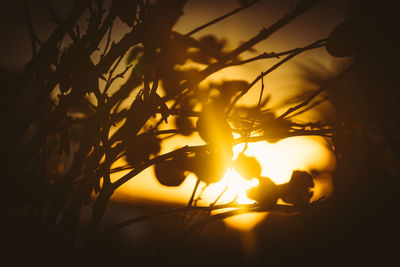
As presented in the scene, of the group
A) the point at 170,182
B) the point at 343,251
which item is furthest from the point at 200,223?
the point at 343,251

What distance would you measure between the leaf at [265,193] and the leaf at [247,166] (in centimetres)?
5

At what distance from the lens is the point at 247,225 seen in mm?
1828

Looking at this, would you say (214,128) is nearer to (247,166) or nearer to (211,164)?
(211,164)

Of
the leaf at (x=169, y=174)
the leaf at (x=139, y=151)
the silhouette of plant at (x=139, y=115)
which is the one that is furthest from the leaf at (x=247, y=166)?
the leaf at (x=139, y=151)

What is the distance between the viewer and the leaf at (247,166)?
1059mm

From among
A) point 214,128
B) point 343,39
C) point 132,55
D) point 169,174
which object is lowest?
point 169,174

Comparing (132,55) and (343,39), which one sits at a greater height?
(132,55)

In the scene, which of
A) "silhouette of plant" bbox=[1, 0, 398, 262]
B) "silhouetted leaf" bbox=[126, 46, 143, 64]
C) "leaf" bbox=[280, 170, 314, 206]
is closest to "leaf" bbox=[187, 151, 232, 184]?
"silhouette of plant" bbox=[1, 0, 398, 262]

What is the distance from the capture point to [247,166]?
3.59 ft

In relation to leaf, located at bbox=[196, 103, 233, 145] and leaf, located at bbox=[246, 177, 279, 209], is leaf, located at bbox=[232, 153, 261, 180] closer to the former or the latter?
leaf, located at bbox=[246, 177, 279, 209]

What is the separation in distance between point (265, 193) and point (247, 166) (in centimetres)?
14

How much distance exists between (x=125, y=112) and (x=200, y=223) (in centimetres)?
57

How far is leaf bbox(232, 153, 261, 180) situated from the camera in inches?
41.7

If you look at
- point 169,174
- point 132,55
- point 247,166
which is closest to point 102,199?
point 169,174
